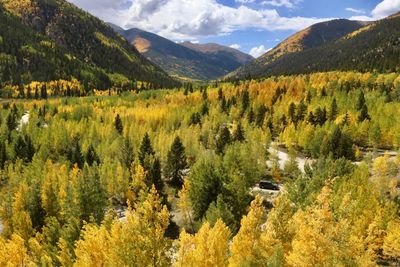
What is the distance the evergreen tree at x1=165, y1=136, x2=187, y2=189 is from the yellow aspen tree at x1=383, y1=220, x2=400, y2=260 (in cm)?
6480

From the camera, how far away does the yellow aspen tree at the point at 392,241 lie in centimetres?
5494

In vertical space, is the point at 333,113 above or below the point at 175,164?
above

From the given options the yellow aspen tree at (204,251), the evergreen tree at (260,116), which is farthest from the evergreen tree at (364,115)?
the yellow aspen tree at (204,251)

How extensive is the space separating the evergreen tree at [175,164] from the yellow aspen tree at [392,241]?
6480 centimetres

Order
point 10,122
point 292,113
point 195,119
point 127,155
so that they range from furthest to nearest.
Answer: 1. point 195,119
2. point 10,122
3. point 292,113
4. point 127,155

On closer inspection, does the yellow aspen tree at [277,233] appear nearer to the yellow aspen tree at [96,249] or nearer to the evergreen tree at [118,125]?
the yellow aspen tree at [96,249]

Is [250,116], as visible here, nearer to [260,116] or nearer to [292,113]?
[260,116]

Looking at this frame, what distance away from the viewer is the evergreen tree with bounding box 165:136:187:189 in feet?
373

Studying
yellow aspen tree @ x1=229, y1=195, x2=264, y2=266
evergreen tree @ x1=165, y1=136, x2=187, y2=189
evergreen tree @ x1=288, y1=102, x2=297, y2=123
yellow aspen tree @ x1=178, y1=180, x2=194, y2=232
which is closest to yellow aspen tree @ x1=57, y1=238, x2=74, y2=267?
yellow aspen tree @ x1=229, y1=195, x2=264, y2=266

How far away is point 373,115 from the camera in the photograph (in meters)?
Answer: 155

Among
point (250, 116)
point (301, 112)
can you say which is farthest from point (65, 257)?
point (301, 112)

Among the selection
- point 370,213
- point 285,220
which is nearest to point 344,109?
point 370,213

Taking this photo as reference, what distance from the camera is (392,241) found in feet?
184

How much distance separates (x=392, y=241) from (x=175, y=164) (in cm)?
6749
